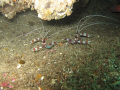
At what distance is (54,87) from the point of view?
2.99 m

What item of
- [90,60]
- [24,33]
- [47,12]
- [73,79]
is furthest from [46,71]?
[24,33]

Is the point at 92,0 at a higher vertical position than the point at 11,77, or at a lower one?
higher

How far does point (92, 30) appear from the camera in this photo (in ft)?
19.7

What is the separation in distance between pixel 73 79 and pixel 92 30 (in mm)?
3901

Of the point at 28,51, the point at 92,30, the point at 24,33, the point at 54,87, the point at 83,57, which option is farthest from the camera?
the point at 24,33

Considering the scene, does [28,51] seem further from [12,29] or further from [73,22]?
[73,22]

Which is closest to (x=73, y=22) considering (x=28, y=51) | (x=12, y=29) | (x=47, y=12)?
(x=47, y=12)

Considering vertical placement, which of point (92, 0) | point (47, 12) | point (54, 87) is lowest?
point (54, 87)

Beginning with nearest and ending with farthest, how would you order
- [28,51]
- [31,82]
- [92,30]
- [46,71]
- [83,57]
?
[31,82] → [46,71] → [83,57] → [28,51] → [92,30]

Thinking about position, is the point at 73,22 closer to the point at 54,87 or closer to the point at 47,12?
the point at 47,12

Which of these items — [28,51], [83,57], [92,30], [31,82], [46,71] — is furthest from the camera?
[92,30]

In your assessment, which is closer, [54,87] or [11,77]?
[54,87]

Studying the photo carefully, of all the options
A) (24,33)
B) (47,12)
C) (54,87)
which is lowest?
(24,33)

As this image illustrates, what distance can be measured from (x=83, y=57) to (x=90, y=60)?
306 mm
